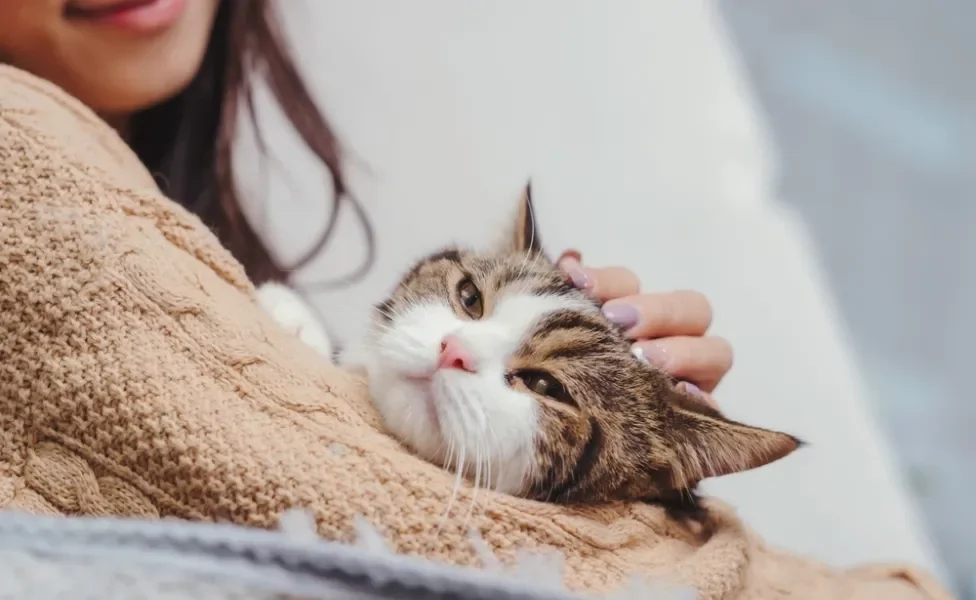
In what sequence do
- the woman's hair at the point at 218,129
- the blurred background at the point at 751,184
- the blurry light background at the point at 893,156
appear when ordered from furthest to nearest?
the blurry light background at the point at 893,156
the blurred background at the point at 751,184
the woman's hair at the point at 218,129

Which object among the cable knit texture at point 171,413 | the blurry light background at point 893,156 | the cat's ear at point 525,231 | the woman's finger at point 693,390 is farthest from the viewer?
the blurry light background at point 893,156

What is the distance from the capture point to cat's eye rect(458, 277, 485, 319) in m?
0.73

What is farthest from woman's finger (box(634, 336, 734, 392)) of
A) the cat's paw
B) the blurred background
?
the blurred background

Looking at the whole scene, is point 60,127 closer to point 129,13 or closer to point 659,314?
point 129,13

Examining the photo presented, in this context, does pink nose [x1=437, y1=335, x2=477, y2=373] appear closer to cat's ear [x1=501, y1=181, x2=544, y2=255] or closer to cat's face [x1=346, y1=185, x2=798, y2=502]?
cat's face [x1=346, y1=185, x2=798, y2=502]

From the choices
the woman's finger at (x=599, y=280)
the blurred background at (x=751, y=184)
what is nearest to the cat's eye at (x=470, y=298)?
the woman's finger at (x=599, y=280)

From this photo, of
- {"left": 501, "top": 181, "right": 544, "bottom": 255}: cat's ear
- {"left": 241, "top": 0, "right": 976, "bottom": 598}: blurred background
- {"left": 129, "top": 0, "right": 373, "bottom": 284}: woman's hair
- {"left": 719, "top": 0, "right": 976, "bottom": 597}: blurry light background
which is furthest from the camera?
{"left": 719, "top": 0, "right": 976, "bottom": 597}: blurry light background

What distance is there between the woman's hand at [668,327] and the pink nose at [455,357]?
7.7 inches

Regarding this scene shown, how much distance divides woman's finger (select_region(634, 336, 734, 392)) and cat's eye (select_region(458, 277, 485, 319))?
0.52 ft

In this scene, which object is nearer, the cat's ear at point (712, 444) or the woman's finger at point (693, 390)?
the cat's ear at point (712, 444)

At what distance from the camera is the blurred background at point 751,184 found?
1267 mm

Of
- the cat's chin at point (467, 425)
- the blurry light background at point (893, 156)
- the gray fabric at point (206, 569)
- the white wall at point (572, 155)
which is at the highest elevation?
the blurry light background at point (893, 156)

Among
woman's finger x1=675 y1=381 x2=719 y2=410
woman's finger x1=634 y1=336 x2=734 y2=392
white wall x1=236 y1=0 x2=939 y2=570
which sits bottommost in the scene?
woman's finger x1=675 y1=381 x2=719 y2=410

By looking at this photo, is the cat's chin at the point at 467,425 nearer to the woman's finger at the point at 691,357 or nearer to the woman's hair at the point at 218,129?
the woman's finger at the point at 691,357
